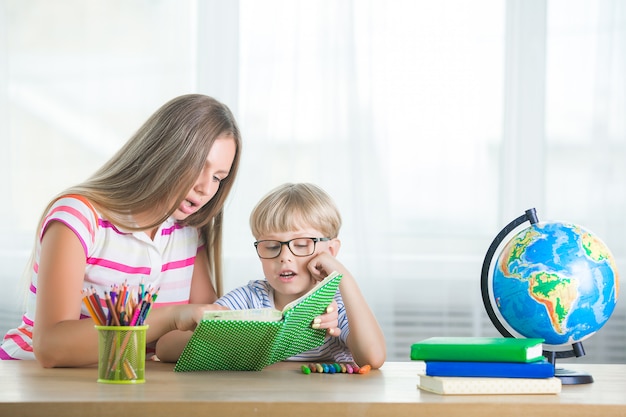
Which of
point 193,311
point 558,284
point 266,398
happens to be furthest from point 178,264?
point 558,284

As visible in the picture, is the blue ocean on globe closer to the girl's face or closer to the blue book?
the blue book

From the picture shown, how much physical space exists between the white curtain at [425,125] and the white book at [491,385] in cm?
186

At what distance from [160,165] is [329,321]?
0.50 m

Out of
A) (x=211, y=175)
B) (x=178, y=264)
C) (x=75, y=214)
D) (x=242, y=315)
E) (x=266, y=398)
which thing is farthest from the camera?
(x=178, y=264)

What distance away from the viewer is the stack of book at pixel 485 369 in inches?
45.2

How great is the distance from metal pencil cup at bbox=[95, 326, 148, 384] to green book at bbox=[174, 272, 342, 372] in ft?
0.37

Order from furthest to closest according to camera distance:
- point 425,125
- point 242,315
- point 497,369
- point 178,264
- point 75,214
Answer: point 425,125
point 178,264
point 75,214
point 242,315
point 497,369

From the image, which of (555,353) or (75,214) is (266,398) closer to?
(555,353)

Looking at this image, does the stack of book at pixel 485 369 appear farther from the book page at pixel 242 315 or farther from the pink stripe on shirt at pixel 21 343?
the pink stripe on shirt at pixel 21 343

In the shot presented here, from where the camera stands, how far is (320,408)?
104 cm

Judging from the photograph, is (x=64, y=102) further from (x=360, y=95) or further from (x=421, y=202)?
(x=421, y=202)

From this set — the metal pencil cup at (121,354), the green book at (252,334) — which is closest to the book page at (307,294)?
the green book at (252,334)

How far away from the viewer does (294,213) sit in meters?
1.62

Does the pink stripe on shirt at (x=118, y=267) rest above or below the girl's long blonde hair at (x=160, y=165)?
below
